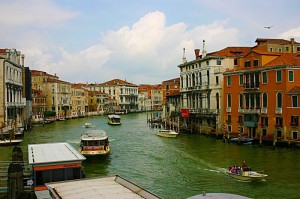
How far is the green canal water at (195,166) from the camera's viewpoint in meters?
12.1

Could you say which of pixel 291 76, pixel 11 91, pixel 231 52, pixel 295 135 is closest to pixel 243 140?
pixel 295 135

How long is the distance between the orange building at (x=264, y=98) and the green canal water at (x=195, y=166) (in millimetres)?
1441

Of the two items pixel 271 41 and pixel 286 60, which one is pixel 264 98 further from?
pixel 271 41

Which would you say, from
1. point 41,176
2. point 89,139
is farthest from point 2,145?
point 41,176

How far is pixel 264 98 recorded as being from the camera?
71.3ft

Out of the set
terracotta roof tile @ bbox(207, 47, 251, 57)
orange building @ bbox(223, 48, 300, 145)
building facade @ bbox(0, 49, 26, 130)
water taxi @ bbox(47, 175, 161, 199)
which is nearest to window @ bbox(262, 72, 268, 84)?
orange building @ bbox(223, 48, 300, 145)

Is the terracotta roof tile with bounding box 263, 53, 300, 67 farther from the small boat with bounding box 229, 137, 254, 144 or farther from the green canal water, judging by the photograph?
the green canal water

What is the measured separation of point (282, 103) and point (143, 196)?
15618 millimetres

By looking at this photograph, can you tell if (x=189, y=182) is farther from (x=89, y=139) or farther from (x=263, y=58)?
(x=263, y=58)

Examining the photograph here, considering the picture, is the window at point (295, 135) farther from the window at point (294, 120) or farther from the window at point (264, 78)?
the window at point (264, 78)

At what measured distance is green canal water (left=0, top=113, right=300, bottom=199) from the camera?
39.7 ft

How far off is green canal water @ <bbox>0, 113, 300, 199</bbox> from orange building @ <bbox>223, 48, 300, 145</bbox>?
1441 mm

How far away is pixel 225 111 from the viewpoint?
25.3m

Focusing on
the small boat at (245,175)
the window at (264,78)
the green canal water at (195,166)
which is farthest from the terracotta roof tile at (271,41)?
the small boat at (245,175)
